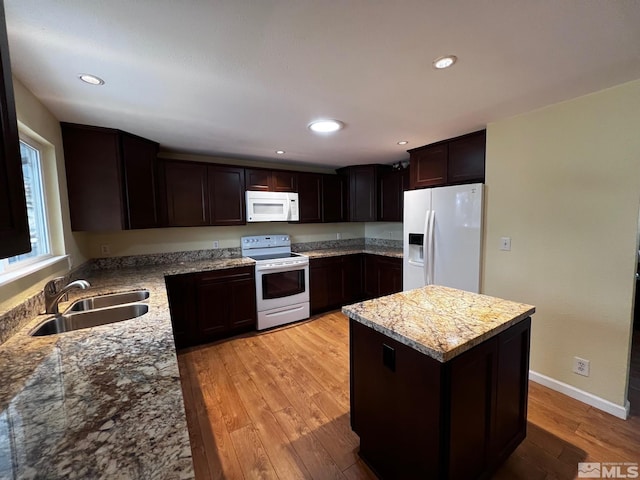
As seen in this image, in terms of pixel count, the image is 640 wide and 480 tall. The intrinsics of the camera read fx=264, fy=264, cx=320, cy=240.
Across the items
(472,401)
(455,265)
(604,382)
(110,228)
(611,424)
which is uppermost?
(110,228)

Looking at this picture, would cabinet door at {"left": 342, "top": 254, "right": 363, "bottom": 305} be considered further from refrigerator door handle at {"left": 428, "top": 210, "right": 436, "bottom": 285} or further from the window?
the window

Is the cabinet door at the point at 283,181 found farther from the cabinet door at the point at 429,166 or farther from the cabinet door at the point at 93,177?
the cabinet door at the point at 93,177

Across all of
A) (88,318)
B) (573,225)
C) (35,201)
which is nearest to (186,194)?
(35,201)

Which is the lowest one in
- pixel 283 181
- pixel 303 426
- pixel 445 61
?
pixel 303 426

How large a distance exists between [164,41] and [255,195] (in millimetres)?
2306

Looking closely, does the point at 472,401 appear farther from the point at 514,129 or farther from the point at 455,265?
the point at 514,129

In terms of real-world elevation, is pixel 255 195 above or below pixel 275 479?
above

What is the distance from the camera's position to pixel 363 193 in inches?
169

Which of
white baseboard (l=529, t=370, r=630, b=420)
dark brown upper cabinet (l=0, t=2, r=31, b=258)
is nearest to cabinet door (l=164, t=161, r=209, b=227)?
dark brown upper cabinet (l=0, t=2, r=31, b=258)

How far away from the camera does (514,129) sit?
228 centimetres

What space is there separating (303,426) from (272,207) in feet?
8.53

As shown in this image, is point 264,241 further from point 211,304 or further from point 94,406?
point 94,406

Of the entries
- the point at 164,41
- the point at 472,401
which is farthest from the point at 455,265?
the point at 164,41

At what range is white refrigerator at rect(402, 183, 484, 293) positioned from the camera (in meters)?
2.52
